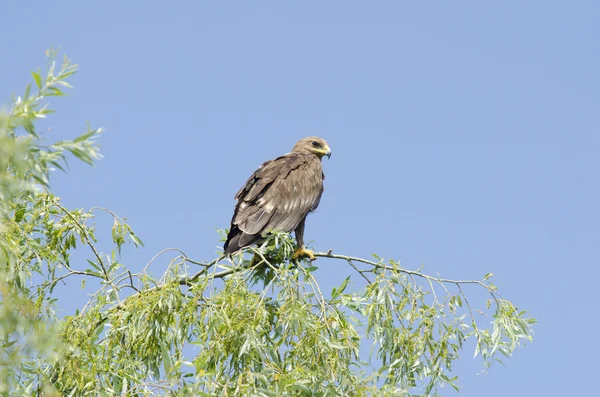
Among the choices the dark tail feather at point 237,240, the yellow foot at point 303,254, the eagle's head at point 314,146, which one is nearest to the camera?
the dark tail feather at point 237,240

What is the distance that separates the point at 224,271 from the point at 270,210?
1514mm

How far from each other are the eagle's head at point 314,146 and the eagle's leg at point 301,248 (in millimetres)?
1557

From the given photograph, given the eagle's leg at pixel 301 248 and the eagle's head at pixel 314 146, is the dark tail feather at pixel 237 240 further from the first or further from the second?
the eagle's head at pixel 314 146

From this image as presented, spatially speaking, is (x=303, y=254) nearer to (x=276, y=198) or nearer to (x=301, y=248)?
(x=301, y=248)

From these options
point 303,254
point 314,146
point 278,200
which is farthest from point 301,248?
point 314,146

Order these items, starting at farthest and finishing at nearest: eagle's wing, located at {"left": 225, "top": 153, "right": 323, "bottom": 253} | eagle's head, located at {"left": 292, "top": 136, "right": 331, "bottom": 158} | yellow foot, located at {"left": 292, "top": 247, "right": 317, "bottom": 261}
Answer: eagle's head, located at {"left": 292, "top": 136, "right": 331, "bottom": 158} < yellow foot, located at {"left": 292, "top": 247, "right": 317, "bottom": 261} < eagle's wing, located at {"left": 225, "top": 153, "right": 323, "bottom": 253}

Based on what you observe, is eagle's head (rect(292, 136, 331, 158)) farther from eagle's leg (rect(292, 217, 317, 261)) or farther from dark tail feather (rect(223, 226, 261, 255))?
dark tail feather (rect(223, 226, 261, 255))

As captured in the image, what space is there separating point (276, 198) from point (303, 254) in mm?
611

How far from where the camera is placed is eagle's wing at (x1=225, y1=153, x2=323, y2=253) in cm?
779

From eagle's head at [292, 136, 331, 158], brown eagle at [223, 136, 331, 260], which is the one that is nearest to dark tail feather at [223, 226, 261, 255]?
brown eagle at [223, 136, 331, 260]

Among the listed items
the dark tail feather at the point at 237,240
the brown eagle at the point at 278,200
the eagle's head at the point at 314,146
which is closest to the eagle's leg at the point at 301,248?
the brown eagle at the point at 278,200

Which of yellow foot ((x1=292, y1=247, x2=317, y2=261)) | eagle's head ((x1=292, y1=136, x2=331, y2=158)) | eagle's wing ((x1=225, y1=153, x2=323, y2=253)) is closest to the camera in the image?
eagle's wing ((x1=225, y1=153, x2=323, y2=253))

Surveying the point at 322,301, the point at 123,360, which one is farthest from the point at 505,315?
the point at 123,360

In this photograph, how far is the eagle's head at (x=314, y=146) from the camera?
10.1 meters
